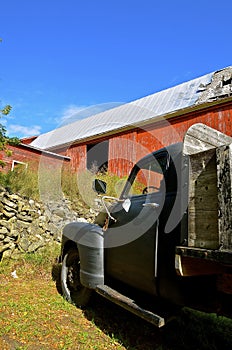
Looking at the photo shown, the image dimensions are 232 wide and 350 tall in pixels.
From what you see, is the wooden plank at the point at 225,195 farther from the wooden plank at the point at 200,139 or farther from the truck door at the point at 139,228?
the truck door at the point at 139,228

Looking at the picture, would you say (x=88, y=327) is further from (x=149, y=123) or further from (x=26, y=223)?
(x=149, y=123)

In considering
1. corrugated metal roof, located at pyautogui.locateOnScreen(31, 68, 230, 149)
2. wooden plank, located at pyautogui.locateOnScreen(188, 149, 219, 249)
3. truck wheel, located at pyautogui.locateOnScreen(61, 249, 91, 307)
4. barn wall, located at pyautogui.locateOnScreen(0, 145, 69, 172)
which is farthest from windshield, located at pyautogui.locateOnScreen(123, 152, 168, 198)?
barn wall, located at pyautogui.locateOnScreen(0, 145, 69, 172)

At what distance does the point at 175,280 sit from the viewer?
2.66 meters

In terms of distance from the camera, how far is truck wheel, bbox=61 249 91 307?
4.49 meters

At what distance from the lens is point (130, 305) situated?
3018 millimetres

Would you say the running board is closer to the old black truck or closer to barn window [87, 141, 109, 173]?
the old black truck

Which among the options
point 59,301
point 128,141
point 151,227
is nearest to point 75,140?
point 128,141

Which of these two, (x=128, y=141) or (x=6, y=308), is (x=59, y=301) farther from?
(x=128, y=141)

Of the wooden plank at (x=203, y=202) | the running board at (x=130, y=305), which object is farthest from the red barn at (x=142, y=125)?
the wooden plank at (x=203, y=202)

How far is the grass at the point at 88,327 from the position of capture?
329cm

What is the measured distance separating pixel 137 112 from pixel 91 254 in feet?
50.4

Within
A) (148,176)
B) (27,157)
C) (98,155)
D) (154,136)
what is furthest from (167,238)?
(98,155)

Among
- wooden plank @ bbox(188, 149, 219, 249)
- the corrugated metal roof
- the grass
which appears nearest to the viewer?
wooden plank @ bbox(188, 149, 219, 249)

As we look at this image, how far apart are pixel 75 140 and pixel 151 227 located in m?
17.6
